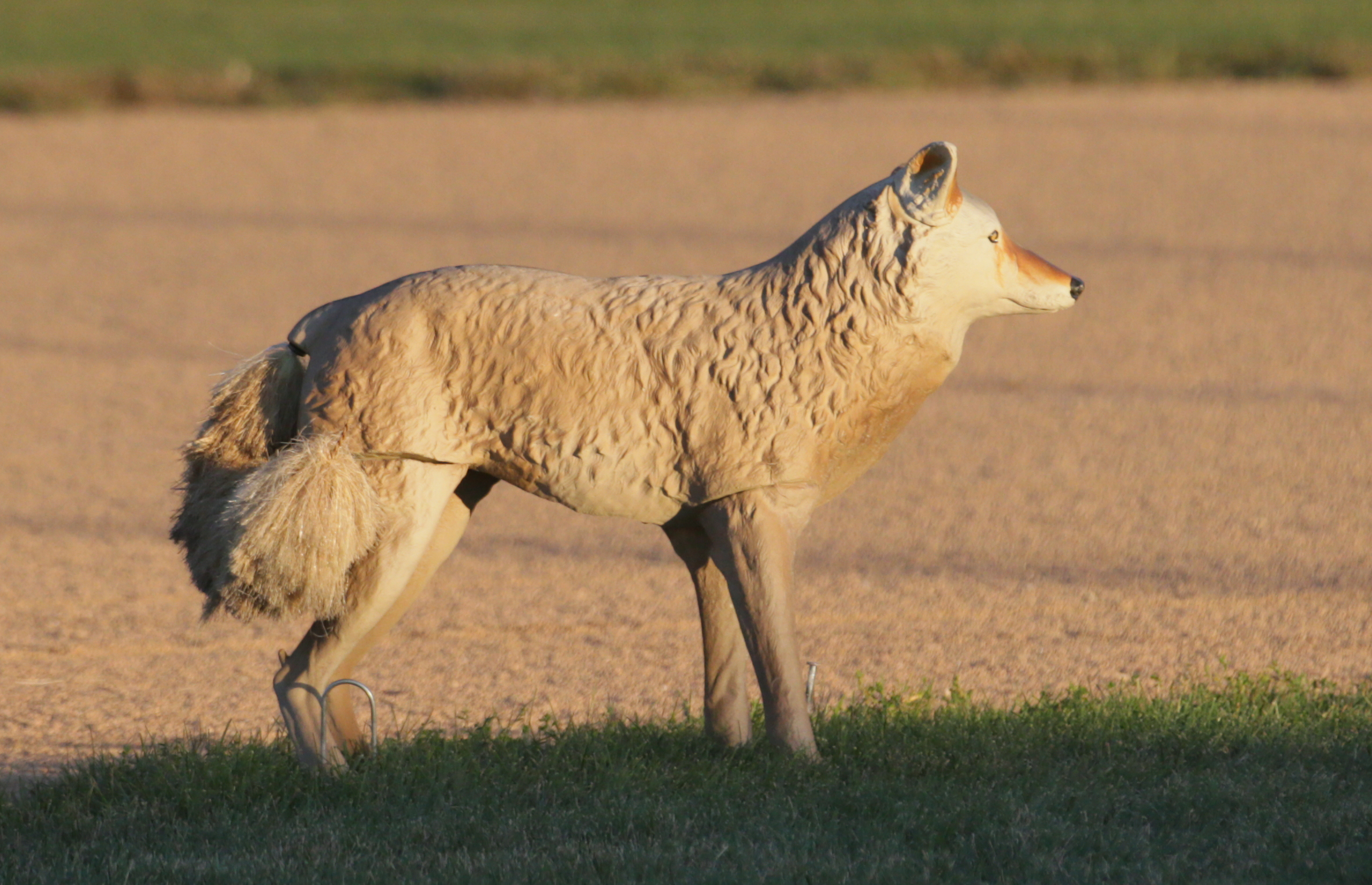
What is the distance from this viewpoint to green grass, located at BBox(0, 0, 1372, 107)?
14508 millimetres

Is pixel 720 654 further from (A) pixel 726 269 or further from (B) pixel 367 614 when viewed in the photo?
(A) pixel 726 269

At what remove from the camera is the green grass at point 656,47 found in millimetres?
14508

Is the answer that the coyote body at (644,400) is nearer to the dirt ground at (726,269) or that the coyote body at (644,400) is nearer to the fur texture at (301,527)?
the fur texture at (301,527)

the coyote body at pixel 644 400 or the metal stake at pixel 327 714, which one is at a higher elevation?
the coyote body at pixel 644 400

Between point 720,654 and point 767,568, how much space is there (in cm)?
39

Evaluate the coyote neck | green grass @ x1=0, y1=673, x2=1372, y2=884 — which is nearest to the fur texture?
green grass @ x1=0, y1=673, x2=1372, y2=884

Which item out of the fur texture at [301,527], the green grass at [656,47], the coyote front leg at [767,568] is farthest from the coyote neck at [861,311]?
the green grass at [656,47]

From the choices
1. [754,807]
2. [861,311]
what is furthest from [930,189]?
[754,807]

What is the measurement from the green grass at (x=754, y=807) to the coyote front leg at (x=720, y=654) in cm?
6

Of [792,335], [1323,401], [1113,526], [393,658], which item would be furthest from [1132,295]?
[792,335]

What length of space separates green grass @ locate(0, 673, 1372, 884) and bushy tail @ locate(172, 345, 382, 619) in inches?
16.3

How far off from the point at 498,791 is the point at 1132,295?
640 cm

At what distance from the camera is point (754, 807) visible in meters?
3.71

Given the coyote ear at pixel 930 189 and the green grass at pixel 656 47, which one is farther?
the green grass at pixel 656 47
